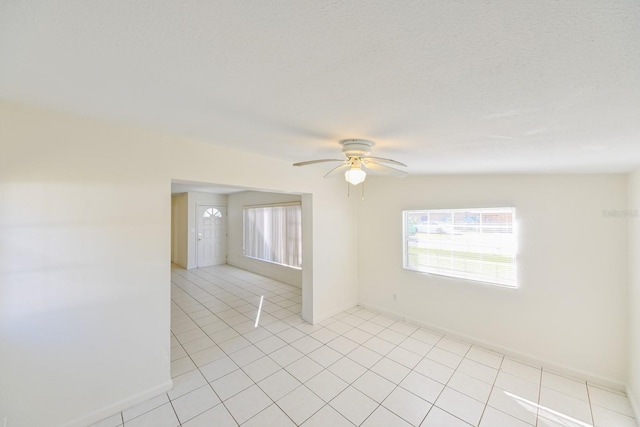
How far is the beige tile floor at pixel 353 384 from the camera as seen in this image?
1.97 m

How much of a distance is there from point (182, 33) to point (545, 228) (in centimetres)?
352

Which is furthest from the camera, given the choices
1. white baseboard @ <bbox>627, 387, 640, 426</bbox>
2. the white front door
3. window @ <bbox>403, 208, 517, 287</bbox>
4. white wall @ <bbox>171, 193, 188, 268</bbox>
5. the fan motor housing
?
the white front door

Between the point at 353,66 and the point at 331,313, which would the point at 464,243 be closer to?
the point at 331,313

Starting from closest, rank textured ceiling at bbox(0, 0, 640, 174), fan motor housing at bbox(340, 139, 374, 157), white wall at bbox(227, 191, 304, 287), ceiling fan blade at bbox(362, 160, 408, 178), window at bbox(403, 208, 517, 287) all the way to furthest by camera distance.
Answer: textured ceiling at bbox(0, 0, 640, 174) < fan motor housing at bbox(340, 139, 374, 157) < ceiling fan blade at bbox(362, 160, 408, 178) < window at bbox(403, 208, 517, 287) < white wall at bbox(227, 191, 304, 287)

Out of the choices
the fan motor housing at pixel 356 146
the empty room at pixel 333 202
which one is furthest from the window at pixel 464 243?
the fan motor housing at pixel 356 146

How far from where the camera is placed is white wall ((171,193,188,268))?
280 inches

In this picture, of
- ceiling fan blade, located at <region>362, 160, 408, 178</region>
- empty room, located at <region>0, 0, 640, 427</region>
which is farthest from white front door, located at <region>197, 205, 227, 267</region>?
ceiling fan blade, located at <region>362, 160, 408, 178</region>

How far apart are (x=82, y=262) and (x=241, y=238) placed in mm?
5339

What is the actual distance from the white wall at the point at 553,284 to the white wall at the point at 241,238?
3.08 meters

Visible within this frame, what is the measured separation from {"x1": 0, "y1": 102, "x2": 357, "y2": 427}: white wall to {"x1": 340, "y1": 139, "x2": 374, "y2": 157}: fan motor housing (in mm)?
1476

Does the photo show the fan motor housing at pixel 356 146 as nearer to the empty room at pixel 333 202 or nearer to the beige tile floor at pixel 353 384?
the empty room at pixel 333 202

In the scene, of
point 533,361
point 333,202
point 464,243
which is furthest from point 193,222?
point 533,361

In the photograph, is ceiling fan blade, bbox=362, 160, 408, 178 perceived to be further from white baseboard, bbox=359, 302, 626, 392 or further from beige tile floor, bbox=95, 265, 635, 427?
white baseboard, bbox=359, 302, 626, 392

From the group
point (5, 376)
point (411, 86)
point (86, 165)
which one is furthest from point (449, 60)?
point (5, 376)
